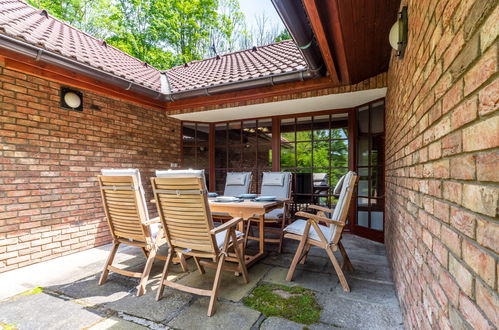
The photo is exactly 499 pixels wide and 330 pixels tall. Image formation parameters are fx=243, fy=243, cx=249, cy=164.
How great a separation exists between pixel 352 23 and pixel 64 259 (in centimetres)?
439

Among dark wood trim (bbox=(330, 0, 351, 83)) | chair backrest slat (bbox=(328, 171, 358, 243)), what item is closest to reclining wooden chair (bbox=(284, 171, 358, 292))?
chair backrest slat (bbox=(328, 171, 358, 243))

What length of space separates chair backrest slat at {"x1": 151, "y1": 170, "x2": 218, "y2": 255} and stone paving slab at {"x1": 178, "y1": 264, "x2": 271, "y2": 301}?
0.49 metres

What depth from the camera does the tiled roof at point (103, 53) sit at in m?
3.20

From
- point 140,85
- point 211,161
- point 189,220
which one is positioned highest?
point 140,85

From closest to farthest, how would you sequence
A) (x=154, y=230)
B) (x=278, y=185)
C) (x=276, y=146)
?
(x=154, y=230), (x=278, y=185), (x=276, y=146)

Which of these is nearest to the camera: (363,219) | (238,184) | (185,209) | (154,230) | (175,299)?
(185,209)

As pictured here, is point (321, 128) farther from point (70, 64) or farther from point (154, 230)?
point (70, 64)

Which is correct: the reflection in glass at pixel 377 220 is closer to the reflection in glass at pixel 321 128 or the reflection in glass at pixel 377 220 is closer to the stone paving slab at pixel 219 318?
the reflection in glass at pixel 321 128

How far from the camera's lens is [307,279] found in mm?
2604

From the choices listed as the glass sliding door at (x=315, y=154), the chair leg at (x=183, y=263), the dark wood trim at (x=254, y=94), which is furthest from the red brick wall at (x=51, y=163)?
the glass sliding door at (x=315, y=154)

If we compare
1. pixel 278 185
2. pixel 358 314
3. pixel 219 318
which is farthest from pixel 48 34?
pixel 358 314

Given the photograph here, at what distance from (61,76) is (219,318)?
3753 mm

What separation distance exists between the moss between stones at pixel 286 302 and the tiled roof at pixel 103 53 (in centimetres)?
295

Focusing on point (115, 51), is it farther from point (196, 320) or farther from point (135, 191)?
point (196, 320)
